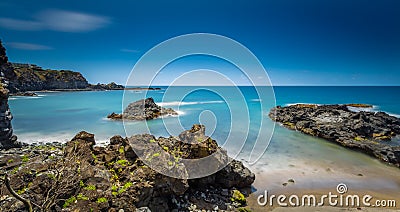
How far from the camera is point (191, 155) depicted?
874 cm

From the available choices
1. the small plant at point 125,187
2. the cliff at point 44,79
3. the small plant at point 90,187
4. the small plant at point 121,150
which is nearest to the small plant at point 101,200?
the small plant at point 90,187

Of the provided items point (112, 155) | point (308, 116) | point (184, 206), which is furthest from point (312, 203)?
point (308, 116)

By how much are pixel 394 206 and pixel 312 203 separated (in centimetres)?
340

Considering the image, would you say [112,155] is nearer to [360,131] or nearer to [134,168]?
[134,168]

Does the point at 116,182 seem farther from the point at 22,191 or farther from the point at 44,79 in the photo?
the point at 44,79

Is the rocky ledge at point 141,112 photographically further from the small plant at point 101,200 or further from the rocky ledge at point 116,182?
the small plant at point 101,200

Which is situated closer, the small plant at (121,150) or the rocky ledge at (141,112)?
the small plant at (121,150)
